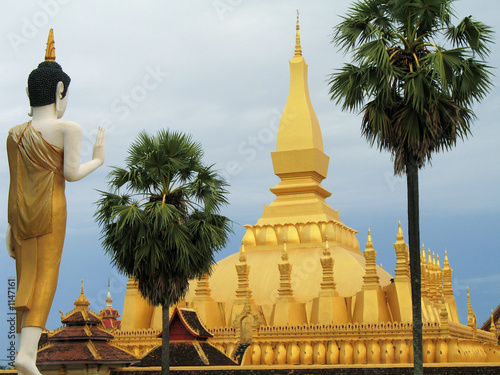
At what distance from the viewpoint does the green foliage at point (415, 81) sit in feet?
54.9

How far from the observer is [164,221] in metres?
20.6

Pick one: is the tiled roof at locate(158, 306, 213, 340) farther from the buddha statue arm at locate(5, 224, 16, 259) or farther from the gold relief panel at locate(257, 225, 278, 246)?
the buddha statue arm at locate(5, 224, 16, 259)

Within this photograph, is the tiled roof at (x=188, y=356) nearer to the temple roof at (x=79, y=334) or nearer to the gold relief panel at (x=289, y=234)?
the temple roof at (x=79, y=334)

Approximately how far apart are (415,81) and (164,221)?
24.8ft

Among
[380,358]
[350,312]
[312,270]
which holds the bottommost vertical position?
[380,358]

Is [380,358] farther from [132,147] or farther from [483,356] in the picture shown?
[132,147]

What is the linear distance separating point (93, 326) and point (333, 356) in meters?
8.81

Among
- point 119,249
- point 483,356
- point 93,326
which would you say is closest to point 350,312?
point 483,356

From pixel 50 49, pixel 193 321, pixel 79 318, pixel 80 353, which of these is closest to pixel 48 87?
pixel 50 49

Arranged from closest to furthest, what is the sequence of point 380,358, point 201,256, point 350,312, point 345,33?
point 345,33, point 201,256, point 380,358, point 350,312

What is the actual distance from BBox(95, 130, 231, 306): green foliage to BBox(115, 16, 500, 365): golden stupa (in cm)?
893

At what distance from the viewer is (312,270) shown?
109ft

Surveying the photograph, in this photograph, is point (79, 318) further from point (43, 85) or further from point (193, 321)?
point (43, 85)

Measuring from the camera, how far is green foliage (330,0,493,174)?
1672cm
